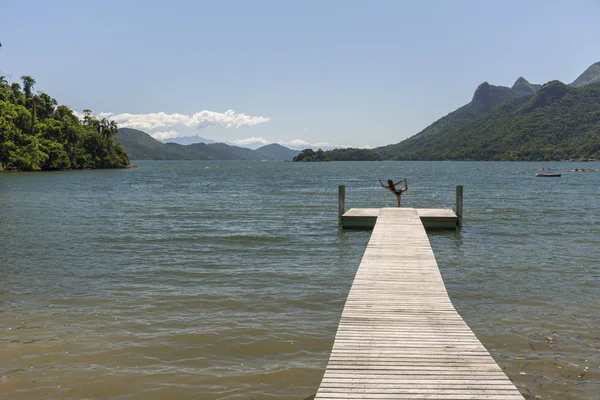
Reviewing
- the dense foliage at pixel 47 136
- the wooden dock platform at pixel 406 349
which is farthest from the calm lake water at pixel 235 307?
Result: the dense foliage at pixel 47 136

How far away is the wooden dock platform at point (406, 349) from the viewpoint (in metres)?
5.69

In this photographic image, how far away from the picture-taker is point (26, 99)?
12194 cm

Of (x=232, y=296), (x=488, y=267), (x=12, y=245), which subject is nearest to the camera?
(x=232, y=296)

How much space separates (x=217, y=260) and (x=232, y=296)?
4.51 meters

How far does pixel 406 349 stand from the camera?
6.86 meters

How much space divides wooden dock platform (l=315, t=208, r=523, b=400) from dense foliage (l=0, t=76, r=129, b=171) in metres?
106

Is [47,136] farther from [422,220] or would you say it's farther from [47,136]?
[422,220]

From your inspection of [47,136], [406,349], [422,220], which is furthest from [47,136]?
[406,349]

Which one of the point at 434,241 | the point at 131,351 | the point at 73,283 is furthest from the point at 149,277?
the point at 434,241

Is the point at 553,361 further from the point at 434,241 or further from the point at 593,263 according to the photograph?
the point at 434,241

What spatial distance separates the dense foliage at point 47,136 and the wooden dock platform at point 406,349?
106 metres

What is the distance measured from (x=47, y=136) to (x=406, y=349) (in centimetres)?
12912

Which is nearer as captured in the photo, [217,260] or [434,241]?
[217,260]

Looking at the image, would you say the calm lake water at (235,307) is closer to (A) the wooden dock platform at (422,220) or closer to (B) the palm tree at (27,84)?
(A) the wooden dock platform at (422,220)
